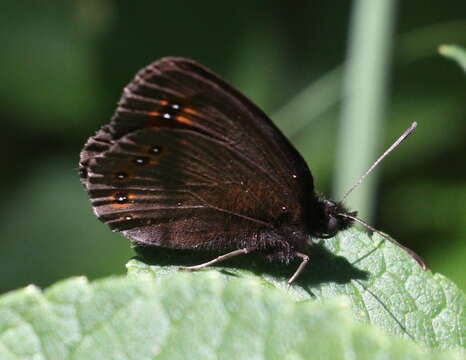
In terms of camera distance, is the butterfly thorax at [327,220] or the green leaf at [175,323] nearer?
the green leaf at [175,323]

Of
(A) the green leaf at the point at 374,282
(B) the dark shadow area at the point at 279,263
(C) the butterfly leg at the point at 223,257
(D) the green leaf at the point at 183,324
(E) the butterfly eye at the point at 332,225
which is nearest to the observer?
(D) the green leaf at the point at 183,324

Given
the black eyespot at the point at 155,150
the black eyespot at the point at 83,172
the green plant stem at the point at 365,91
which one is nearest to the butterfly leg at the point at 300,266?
the black eyespot at the point at 155,150

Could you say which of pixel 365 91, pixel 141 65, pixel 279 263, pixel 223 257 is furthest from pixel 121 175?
pixel 141 65

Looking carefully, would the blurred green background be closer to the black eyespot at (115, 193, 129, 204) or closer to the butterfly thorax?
the butterfly thorax

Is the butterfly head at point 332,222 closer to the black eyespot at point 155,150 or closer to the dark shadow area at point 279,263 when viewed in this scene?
the dark shadow area at point 279,263

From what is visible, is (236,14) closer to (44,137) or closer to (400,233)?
(44,137)

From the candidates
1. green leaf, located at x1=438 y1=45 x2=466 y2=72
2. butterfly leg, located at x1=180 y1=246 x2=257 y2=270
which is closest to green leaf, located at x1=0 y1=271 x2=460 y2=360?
butterfly leg, located at x1=180 y1=246 x2=257 y2=270
